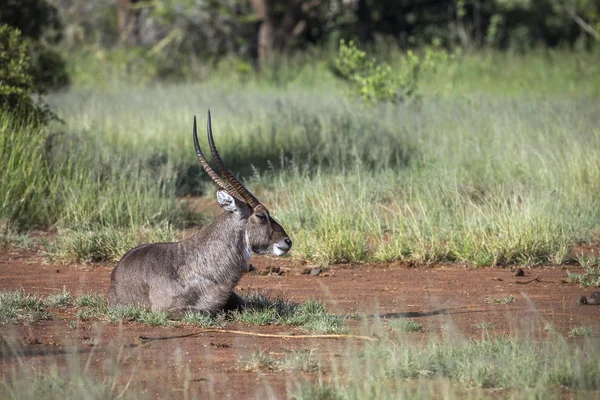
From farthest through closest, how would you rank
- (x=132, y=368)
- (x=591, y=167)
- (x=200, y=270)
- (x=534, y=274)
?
1. (x=591, y=167)
2. (x=534, y=274)
3. (x=200, y=270)
4. (x=132, y=368)

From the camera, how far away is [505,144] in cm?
1216

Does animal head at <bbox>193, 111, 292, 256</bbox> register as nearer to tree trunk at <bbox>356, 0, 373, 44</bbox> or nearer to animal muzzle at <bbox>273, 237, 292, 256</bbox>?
animal muzzle at <bbox>273, 237, 292, 256</bbox>

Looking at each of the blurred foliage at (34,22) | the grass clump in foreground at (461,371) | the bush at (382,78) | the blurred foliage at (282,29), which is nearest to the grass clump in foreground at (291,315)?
the grass clump in foreground at (461,371)

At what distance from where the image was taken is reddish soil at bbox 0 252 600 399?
209 inches

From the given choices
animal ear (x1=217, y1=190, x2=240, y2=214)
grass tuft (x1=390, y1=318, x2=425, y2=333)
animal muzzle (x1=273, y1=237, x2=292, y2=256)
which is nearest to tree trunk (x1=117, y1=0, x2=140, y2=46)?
animal ear (x1=217, y1=190, x2=240, y2=214)

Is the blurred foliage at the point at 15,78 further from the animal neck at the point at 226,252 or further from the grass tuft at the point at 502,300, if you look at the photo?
the grass tuft at the point at 502,300

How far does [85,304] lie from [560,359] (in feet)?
11.8

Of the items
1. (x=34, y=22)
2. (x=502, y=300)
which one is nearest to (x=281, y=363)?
(x=502, y=300)

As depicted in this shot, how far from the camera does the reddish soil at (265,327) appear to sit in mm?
5309

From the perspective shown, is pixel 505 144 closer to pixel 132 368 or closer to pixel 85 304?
pixel 85 304

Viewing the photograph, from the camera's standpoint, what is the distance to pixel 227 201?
659 cm

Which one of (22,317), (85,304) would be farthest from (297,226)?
(22,317)

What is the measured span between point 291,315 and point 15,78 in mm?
6047

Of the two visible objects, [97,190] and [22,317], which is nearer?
[22,317]
